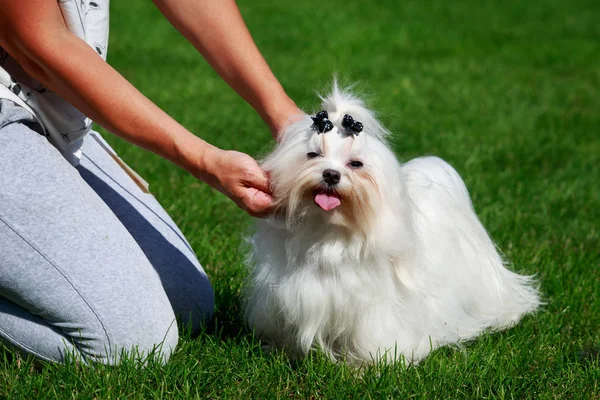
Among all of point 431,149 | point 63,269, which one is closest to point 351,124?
point 63,269

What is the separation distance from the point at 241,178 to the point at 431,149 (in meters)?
3.30

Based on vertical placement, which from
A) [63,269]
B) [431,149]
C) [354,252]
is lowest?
[63,269]

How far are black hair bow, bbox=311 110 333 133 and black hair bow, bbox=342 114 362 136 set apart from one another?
0.14 feet

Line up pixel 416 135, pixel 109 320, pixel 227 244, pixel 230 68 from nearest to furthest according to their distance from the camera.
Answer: pixel 109 320 → pixel 230 68 → pixel 227 244 → pixel 416 135

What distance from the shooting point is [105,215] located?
277cm

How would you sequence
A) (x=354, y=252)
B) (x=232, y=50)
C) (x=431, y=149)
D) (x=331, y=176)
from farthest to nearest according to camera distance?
(x=431, y=149) < (x=232, y=50) < (x=354, y=252) < (x=331, y=176)

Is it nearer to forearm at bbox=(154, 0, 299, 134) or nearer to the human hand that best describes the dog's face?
the human hand

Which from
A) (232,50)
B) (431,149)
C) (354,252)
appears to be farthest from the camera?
(431,149)

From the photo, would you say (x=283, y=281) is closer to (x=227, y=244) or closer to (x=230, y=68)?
(x=230, y=68)

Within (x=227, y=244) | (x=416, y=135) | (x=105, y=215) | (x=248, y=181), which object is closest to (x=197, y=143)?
(x=248, y=181)

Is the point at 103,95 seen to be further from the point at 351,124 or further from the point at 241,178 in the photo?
the point at 351,124

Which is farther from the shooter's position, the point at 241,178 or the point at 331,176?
the point at 241,178

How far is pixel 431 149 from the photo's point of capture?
5.64m

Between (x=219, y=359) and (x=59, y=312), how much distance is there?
537 mm
